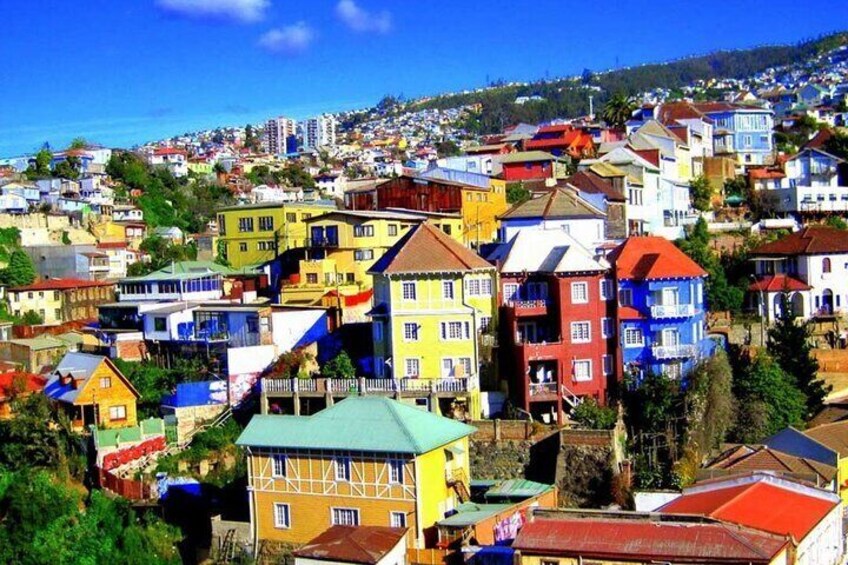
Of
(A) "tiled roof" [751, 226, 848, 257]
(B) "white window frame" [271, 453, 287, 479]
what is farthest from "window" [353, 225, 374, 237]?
(B) "white window frame" [271, 453, 287, 479]

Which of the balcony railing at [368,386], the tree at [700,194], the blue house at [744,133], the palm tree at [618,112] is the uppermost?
the palm tree at [618,112]

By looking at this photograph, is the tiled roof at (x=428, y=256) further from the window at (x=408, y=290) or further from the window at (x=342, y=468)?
the window at (x=342, y=468)

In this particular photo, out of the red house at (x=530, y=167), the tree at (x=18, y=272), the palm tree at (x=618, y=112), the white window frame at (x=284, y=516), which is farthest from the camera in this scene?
the palm tree at (x=618, y=112)

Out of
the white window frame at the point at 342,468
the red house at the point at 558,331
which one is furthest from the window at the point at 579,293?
the white window frame at the point at 342,468

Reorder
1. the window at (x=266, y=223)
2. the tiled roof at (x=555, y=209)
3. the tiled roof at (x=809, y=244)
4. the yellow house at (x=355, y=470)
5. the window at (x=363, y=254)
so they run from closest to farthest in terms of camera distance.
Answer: the yellow house at (x=355, y=470), the tiled roof at (x=555, y=209), the tiled roof at (x=809, y=244), the window at (x=363, y=254), the window at (x=266, y=223)

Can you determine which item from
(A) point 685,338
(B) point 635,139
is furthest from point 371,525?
(B) point 635,139

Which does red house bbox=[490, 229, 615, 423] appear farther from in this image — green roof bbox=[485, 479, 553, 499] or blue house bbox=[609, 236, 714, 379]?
green roof bbox=[485, 479, 553, 499]

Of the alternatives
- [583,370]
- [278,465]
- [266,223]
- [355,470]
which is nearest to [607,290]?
[583,370]

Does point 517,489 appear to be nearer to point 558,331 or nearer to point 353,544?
point 353,544

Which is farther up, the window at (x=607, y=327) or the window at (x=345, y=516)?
the window at (x=607, y=327)
